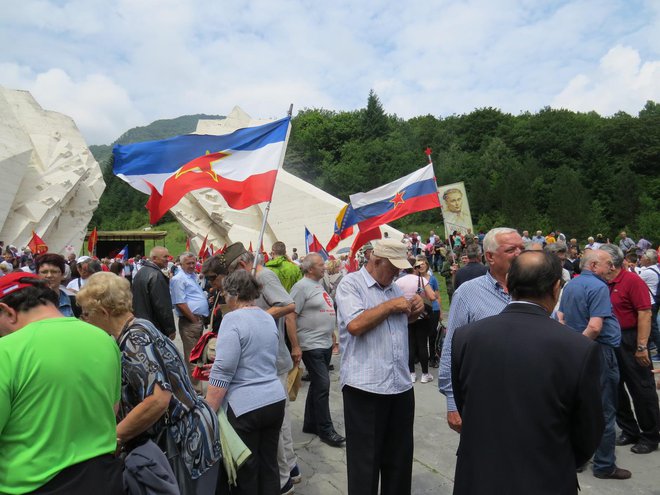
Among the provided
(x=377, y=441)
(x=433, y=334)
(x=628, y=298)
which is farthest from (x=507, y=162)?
(x=377, y=441)

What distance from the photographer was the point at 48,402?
5.88ft

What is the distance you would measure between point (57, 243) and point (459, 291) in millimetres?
27142

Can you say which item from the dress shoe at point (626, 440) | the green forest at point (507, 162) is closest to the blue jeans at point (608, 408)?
the dress shoe at point (626, 440)

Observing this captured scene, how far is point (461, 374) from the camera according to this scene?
88.0 inches

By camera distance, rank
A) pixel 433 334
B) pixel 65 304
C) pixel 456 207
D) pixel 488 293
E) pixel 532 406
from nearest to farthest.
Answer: pixel 532 406 → pixel 488 293 → pixel 65 304 → pixel 433 334 → pixel 456 207

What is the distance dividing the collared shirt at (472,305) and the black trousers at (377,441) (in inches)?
14.7

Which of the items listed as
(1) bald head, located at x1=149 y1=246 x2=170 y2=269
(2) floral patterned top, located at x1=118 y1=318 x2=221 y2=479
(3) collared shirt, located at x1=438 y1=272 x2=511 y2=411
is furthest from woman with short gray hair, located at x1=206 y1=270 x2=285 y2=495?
(1) bald head, located at x1=149 y1=246 x2=170 y2=269

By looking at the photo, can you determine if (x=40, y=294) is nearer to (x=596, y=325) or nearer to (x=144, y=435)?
(x=144, y=435)

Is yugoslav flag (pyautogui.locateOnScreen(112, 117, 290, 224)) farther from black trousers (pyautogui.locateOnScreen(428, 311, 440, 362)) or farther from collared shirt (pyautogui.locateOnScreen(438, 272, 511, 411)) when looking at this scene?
black trousers (pyautogui.locateOnScreen(428, 311, 440, 362))

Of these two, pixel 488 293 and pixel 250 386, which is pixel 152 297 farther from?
pixel 488 293

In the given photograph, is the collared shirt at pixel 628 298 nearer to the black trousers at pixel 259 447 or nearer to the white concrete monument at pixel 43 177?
the black trousers at pixel 259 447

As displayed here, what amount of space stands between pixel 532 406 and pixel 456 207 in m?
19.3

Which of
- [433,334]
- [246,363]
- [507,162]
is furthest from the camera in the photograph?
[507,162]

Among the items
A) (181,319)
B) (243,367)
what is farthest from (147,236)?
(243,367)
